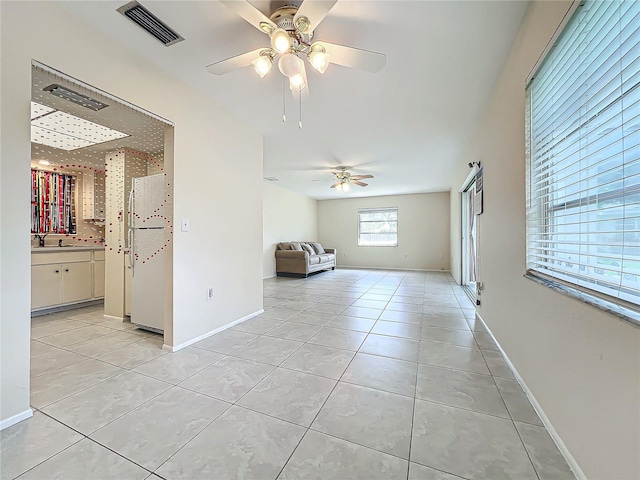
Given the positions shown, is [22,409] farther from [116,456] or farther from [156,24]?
[156,24]

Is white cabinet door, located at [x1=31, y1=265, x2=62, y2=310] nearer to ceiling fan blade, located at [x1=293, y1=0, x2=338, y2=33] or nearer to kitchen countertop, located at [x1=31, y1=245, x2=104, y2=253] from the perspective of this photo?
kitchen countertop, located at [x1=31, y1=245, x2=104, y2=253]

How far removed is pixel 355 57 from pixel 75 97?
7.01 feet

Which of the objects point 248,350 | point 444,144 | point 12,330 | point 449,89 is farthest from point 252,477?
point 444,144

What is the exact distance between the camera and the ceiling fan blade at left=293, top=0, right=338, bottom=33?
4.43ft

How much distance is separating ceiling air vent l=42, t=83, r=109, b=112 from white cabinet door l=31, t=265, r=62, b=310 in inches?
97.5

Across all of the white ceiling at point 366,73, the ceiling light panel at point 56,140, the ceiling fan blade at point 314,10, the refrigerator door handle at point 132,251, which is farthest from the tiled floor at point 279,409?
the white ceiling at point 366,73

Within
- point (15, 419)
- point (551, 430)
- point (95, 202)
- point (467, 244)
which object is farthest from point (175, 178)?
point (467, 244)

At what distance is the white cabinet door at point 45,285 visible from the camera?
3.32 metres

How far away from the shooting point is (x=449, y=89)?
2520 mm

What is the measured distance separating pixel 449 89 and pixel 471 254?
381cm

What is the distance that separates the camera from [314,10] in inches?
55.3

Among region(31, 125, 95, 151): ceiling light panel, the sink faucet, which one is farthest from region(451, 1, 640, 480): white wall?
the sink faucet

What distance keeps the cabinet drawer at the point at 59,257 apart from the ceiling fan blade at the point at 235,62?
11.2ft

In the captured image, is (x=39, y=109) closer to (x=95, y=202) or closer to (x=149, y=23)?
(x=149, y=23)
